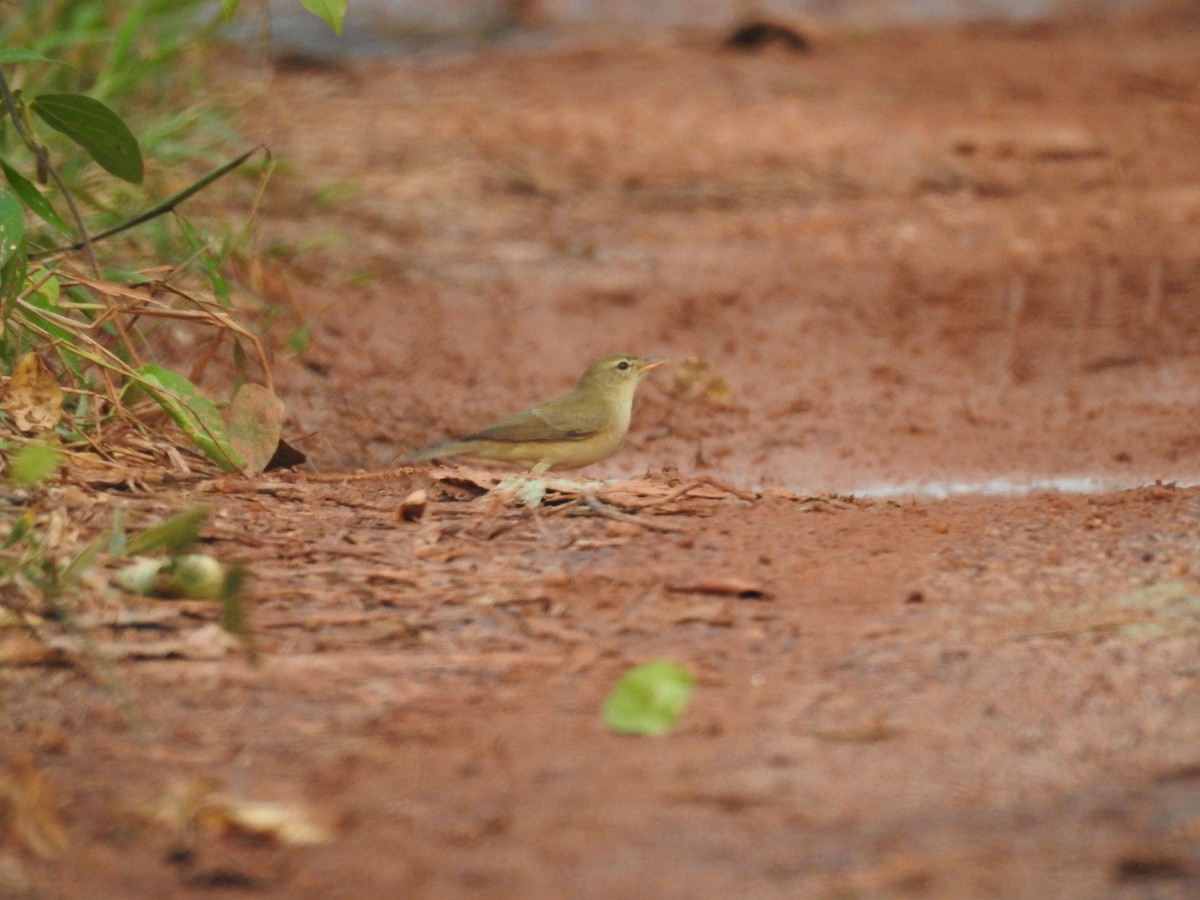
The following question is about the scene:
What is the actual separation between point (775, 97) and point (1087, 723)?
31.3 ft

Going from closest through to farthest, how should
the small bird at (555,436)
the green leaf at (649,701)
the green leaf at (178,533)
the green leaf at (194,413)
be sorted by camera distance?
the green leaf at (649,701)
the green leaf at (178,533)
the green leaf at (194,413)
the small bird at (555,436)

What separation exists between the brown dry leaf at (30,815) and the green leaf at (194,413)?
1975mm

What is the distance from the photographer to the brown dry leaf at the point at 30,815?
281 cm

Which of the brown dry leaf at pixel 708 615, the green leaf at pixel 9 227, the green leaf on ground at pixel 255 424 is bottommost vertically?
the brown dry leaf at pixel 708 615

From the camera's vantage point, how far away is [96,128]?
15.5 feet

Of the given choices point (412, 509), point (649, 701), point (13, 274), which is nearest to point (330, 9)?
point (13, 274)

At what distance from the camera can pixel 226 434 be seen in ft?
16.6

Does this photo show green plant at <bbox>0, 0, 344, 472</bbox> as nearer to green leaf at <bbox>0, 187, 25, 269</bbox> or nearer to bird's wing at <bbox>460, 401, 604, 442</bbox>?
green leaf at <bbox>0, 187, 25, 269</bbox>

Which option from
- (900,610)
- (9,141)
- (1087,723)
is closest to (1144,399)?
(900,610)

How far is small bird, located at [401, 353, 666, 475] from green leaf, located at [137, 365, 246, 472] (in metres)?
1.17

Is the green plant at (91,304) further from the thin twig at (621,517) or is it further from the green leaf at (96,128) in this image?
the thin twig at (621,517)

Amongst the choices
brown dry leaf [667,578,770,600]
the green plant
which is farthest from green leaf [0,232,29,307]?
brown dry leaf [667,578,770,600]

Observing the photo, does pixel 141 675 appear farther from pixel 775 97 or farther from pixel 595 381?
pixel 775 97

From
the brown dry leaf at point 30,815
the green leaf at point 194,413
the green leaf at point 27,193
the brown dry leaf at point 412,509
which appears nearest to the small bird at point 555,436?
the green leaf at point 194,413
